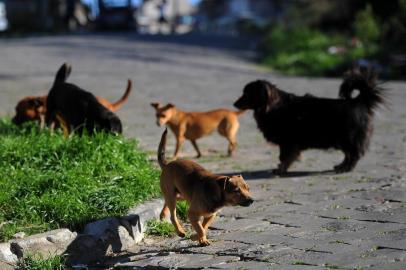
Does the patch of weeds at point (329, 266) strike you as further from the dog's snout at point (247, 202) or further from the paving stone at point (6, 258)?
the paving stone at point (6, 258)

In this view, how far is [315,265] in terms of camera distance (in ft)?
15.6

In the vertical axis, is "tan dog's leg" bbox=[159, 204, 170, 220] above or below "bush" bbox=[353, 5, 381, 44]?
below

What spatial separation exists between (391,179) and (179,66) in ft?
46.3

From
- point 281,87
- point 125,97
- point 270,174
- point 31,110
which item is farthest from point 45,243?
point 281,87

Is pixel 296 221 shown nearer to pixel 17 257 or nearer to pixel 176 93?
pixel 17 257

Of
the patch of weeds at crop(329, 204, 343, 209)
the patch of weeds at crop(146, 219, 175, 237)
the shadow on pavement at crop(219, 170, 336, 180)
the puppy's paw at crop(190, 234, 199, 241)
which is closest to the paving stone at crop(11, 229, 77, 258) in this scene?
the patch of weeds at crop(146, 219, 175, 237)

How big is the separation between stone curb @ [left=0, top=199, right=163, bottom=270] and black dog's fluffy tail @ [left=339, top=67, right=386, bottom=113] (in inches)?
125

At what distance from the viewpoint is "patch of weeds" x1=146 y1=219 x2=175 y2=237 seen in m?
5.89

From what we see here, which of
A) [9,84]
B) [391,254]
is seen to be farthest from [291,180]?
[9,84]

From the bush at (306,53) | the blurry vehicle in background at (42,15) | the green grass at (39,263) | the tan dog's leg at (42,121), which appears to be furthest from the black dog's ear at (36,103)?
the blurry vehicle in background at (42,15)

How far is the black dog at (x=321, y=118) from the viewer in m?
7.89

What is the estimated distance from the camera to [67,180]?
20.3ft

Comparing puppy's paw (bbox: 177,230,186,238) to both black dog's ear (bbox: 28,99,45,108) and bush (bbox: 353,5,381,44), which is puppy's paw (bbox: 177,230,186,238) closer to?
black dog's ear (bbox: 28,99,45,108)

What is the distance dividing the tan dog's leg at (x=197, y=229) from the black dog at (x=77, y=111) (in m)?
2.58
